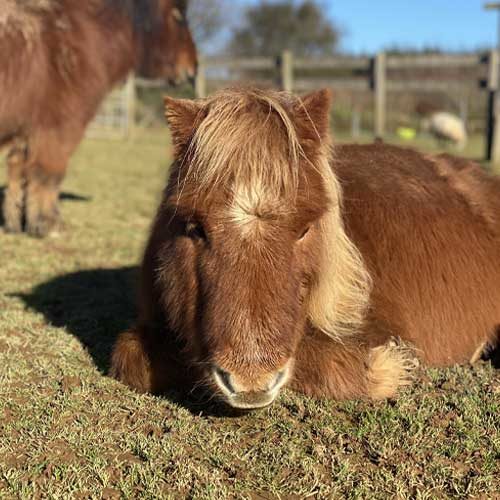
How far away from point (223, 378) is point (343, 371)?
0.84m

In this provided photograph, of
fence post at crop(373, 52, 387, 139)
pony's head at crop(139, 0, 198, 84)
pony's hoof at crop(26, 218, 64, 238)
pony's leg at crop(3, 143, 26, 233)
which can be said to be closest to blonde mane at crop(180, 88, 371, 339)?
pony's hoof at crop(26, 218, 64, 238)

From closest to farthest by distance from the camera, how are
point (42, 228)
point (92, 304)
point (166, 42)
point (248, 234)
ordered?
point (248, 234)
point (92, 304)
point (42, 228)
point (166, 42)

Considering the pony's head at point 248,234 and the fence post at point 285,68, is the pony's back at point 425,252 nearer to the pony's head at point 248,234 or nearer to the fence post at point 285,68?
the pony's head at point 248,234

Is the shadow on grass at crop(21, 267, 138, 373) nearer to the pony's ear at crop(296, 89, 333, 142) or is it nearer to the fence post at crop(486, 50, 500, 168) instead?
the pony's ear at crop(296, 89, 333, 142)

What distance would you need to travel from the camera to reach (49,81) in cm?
675

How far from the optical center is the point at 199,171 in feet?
8.23

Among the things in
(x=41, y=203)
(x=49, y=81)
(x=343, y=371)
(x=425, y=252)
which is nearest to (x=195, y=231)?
(x=343, y=371)

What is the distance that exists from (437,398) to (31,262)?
4.13m

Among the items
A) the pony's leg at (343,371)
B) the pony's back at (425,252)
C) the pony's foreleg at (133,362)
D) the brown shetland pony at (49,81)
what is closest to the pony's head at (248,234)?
the pony's leg at (343,371)

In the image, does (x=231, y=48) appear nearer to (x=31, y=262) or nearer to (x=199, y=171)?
(x=31, y=262)

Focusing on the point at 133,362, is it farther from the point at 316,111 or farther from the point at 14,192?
the point at 14,192

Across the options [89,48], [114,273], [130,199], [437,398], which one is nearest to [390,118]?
[130,199]

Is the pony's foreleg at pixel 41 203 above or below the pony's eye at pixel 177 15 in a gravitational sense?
below

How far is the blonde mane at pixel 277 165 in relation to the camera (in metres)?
2.43
